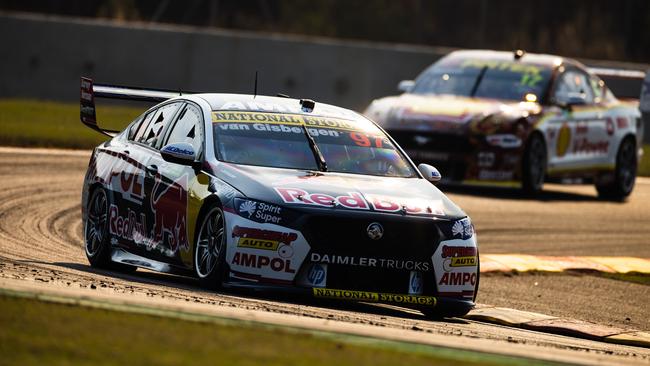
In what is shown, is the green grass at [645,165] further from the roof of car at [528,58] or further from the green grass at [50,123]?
the green grass at [50,123]

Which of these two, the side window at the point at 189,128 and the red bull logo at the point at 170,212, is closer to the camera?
the red bull logo at the point at 170,212

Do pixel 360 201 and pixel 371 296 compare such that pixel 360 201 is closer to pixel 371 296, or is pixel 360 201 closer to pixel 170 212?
pixel 371 296

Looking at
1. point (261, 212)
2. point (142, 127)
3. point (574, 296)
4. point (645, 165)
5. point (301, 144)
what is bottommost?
point (645, 165)

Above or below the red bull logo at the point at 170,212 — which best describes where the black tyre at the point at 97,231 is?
below

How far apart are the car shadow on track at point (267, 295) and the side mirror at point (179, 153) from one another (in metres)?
0.77

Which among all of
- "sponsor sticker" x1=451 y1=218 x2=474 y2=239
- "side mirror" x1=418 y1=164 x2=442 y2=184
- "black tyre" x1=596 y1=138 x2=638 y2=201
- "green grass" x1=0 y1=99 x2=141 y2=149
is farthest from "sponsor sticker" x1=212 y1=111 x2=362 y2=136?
"black tyre" x1=596 y1=138 x2=638 y2=201

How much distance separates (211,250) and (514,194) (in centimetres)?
939

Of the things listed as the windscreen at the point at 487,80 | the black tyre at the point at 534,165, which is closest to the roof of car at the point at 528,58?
the windscreen at the point at 487,80

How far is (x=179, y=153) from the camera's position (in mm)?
10016

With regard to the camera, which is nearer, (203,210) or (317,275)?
(317,275)

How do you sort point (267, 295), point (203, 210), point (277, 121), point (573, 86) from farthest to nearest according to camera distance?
point (573, 86) → point (277, 121) → point (267, 295) → point (203, 210)

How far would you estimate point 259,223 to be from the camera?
359 inches

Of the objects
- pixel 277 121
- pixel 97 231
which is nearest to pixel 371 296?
pixel 277 121

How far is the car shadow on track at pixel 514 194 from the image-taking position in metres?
18.1
